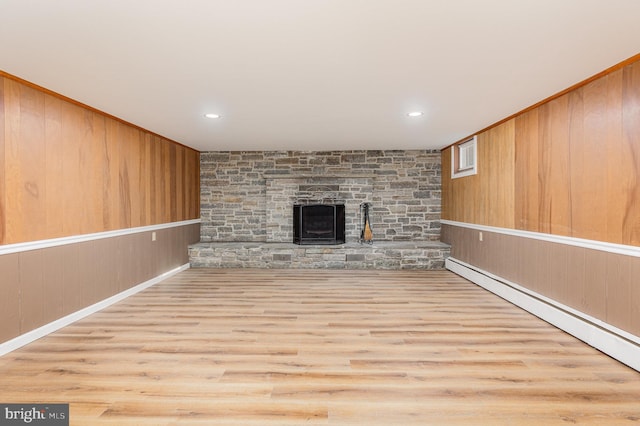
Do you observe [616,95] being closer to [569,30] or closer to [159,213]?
[569,30]

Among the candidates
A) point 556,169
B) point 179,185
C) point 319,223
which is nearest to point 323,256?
point 319,223

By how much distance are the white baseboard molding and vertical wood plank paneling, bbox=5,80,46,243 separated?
15.1 feet

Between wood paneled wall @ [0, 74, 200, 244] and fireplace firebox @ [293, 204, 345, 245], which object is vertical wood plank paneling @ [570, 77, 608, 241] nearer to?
fireplace firebox @ [293, 204, 345, 245]

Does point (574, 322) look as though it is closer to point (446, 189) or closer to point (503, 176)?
point (503, 176)

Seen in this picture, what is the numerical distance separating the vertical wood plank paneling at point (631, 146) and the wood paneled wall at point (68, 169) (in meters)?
4.62

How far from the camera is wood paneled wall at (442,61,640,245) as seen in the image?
2.40 m

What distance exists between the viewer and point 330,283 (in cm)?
477

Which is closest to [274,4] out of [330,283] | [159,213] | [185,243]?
[330,283]

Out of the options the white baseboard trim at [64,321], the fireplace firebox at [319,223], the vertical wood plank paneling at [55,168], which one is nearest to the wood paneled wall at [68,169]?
the vertical wood plank paneling at [55,168]

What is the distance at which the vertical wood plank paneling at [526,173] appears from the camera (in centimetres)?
348

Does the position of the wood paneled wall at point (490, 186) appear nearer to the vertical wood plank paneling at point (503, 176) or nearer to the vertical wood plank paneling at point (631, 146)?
the vertical wood plank paneling at point (503, 176)

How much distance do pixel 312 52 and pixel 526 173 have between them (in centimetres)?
280

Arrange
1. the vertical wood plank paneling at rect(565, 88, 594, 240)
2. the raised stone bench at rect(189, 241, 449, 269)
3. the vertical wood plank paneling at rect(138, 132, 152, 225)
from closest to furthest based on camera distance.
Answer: the vertical wood plank paneling at rect(565, 88, 594, 240), the vertical wood plank paneling at rect(138, 132, 152, 225), the raised stone bench at rect(189, 241, 449, 269)

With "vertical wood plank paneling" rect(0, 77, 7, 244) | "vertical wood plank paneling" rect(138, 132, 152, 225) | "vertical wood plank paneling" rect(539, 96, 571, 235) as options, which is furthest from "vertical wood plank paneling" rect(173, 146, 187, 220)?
"vertical wood plank paneling" rect(539, 96, 571, 235)
